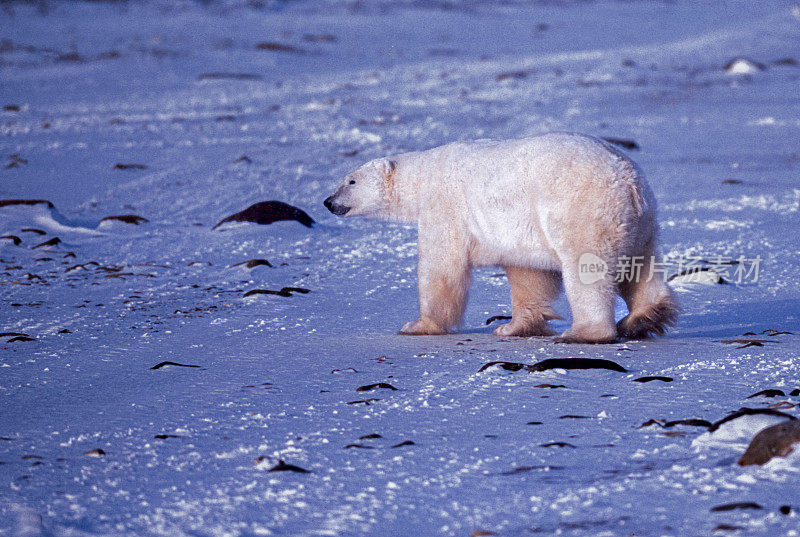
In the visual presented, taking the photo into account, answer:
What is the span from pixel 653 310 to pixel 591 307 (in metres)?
0.41

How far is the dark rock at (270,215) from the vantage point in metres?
8.12

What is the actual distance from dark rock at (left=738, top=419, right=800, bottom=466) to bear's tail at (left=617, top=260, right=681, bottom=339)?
2144 mm

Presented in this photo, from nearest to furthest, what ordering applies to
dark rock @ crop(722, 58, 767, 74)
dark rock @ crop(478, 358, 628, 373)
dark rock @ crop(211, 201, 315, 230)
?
dark rock @ crop(478, 358, 628, 373) < dark rock @ crop(211, 201, 315, 230) < dark rock @ crop(722, 58, 767, 74)

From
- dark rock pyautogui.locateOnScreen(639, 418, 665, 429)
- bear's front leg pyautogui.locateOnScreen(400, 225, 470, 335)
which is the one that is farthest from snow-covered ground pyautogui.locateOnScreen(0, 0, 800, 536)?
bear's front leg pyautogui.locateOnScreen(400, 225, 470, 335)

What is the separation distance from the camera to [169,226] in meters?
8.41

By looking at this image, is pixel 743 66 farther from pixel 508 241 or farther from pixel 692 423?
pixel 692 423

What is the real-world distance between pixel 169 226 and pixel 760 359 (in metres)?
5.56

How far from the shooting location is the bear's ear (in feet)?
18.7

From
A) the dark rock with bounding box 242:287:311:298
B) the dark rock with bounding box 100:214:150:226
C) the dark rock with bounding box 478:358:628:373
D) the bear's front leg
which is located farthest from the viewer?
the dark rock with bounding box 100:214:150:226

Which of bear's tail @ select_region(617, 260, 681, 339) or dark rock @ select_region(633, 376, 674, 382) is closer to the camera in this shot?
dark rock @ select_region(633, 376, 674, 382)

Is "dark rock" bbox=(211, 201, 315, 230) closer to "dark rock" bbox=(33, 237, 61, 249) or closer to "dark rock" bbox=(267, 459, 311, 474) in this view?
Answer: "dark rock" bbox=(33, 237, 61, 249)

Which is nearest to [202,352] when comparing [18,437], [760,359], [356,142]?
[18,437]

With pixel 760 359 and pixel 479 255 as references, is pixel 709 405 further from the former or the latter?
pixel 479 255

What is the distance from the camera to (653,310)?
503cm
